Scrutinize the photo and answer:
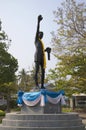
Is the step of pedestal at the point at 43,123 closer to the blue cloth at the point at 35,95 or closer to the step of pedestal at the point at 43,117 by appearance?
the step of pedestal at the point at 43,117

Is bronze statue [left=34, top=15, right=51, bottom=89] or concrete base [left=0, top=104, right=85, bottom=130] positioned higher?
bronze statue [left=34, top=15, right=51, bottom=89]

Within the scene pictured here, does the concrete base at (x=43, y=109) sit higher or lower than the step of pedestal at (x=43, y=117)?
higher

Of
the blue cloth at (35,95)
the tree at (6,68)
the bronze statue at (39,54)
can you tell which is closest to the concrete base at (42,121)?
the blue cloth at (35,95)

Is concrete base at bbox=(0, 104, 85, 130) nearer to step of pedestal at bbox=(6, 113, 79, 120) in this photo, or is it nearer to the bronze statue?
step of pedestal at bbox=(6, 113, 79, 120)

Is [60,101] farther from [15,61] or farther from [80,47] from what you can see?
[15,61]

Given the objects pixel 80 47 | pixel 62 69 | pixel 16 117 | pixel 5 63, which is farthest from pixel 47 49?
pixel 5 63

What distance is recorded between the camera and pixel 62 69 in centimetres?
3488

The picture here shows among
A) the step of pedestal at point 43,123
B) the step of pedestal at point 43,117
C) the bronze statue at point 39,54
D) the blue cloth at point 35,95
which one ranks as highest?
the bronze statue at point 39,54

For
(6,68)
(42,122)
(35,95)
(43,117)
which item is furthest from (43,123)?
(6,68)

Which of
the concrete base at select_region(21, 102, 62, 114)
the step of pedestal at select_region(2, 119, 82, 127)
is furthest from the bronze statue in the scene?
the step of pedestal at select_region(2, 119, 82, 127)

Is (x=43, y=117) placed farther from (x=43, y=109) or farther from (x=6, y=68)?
(x=6, y=68)

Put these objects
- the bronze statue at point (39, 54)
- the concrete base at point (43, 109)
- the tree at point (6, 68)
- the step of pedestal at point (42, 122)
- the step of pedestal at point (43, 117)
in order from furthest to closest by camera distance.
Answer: the tree at point (6, 68)
the bronze statue at point (39, 54)
the concrete base at point (43, 109)
the step of pedestal at point (43, 117)
the step of pedestal at point (42, 122)

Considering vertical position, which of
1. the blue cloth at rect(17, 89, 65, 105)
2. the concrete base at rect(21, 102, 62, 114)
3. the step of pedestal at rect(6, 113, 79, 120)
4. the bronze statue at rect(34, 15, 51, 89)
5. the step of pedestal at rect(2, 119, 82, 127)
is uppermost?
the bronze statue at rect(34, 15, 51, 89)

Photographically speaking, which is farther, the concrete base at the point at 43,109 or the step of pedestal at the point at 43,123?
the concrete base at the point at 43,109
